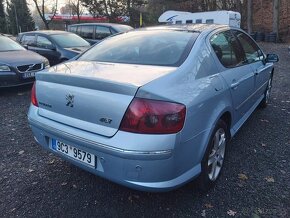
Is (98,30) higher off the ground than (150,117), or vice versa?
(98,30)

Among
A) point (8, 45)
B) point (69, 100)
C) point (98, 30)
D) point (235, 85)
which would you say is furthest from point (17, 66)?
point (98, 30)

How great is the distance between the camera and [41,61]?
726 cm

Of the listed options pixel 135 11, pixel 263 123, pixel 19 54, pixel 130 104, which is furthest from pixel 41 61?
pixel 135 11

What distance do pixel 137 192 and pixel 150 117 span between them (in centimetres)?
106

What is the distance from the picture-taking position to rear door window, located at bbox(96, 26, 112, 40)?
1161 centimetres

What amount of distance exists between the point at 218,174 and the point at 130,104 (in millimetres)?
1431

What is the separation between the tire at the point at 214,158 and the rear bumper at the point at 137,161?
0.90 ft

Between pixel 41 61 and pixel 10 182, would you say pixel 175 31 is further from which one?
pixel 41 61

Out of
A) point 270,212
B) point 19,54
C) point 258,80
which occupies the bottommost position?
point 270,212

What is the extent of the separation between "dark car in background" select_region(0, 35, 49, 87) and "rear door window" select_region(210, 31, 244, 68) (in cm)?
483

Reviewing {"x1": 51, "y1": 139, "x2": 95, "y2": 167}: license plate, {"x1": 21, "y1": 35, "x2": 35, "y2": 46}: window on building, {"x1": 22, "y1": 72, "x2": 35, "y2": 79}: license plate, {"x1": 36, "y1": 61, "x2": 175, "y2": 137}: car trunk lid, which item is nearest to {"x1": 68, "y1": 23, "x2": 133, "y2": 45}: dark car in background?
{"x1": 21, "y1": 35, "x2": 35, "y2": 46}: window on building

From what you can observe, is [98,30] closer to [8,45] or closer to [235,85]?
[8,45]

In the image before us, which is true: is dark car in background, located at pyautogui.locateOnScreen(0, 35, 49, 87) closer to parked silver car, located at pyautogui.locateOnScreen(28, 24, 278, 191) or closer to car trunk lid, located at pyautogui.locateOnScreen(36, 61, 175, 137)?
parked silver car, located at pyautogui.locateOnScreen(28, 24, 278, 191)

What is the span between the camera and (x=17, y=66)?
6.73m
